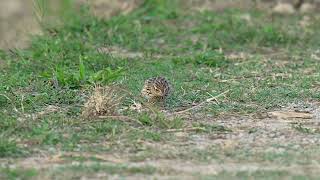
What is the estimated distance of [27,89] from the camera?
6.55 metres

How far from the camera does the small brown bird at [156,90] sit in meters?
5.97

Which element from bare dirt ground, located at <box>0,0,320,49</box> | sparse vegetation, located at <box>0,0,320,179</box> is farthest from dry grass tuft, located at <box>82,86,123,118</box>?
bare dirt ground, located at <box>0,0,320,49</box>

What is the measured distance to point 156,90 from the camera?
235 inches

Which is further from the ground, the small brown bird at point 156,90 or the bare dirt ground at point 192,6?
the bare dirt ground at point 192,6

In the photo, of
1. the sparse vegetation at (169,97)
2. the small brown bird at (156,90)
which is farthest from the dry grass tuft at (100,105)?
the small brown bird at (156,90)

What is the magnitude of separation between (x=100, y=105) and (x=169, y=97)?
89 cm

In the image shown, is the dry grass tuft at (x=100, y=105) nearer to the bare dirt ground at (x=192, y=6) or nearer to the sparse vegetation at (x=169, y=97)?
the sparse vegetation at (x=169, y=97)

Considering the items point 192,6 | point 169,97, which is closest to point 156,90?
point 169,97

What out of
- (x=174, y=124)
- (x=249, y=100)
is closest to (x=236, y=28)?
(x=249, y=100)

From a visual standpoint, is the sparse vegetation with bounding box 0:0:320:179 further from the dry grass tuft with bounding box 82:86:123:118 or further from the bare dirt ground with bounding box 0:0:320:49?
the bare dirt ground with bounding box 0:0:320:49

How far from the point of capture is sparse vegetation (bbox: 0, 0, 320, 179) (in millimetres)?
4578

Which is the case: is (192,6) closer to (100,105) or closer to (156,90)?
(156,90)

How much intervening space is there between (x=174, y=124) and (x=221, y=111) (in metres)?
0.62

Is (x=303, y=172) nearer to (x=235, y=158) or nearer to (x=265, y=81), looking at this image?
(x=235, y=158)
